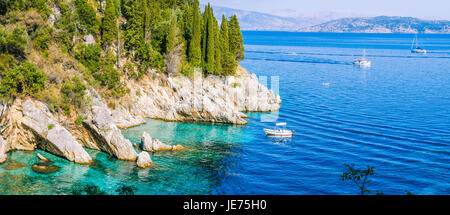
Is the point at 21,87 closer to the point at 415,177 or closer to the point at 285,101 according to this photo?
the point at 415,177

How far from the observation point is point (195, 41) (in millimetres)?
72562

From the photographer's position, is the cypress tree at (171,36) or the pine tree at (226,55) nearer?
the cypress tree at (171,36)

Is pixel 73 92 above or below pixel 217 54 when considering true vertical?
below

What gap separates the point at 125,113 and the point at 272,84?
4872 cm

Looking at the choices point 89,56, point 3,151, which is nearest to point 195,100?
point 89,56

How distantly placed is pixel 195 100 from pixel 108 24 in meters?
19.9

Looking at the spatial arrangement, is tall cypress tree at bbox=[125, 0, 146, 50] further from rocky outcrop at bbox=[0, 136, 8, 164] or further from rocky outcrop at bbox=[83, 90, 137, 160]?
rocky outcrop at bbox=[0, 136, 8, 164]

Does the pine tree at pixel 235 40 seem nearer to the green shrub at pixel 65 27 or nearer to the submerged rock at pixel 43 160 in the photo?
the green shrub at pixel 65 27

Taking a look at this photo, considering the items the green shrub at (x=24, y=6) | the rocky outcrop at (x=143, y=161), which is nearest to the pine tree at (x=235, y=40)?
the green shrub at (x=24, y=6)

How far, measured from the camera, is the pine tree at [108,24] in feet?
208

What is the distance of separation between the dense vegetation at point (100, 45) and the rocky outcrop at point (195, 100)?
2.01 metres

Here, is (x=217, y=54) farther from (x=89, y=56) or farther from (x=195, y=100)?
(x=89, y=56)

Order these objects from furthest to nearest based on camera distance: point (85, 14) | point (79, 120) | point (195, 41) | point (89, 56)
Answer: point (195, 41)
point (85, 14)
point (89, 56)
point (79, 120)

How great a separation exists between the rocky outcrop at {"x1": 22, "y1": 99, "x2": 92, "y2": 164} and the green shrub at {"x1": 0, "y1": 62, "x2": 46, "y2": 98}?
1636mm
